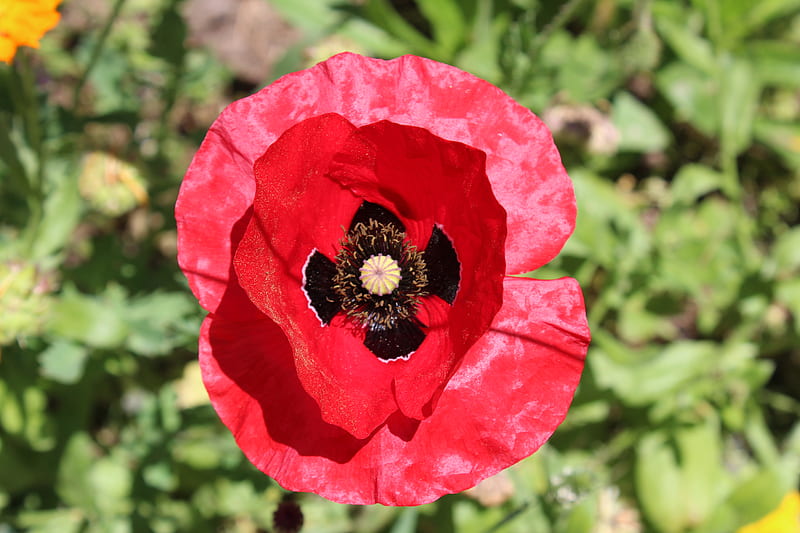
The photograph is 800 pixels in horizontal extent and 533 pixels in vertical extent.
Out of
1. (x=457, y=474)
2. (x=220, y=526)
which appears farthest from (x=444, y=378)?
(x=220, y=526)

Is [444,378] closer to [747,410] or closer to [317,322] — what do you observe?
[317,322]

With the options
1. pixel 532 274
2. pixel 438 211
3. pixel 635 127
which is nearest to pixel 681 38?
pixel 635 127

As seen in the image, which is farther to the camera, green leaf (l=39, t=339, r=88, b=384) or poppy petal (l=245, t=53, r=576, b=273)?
green leaf (l=39, t=339, r=88, b=384)

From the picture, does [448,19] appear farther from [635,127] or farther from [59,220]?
[59,220]

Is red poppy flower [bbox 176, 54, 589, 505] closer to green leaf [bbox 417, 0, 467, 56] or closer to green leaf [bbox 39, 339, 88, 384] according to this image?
green leaf [bbox 39, 339, 88, 384]

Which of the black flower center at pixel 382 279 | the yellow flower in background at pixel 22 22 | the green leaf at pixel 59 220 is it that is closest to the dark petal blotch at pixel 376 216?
the black flower center at pixel 382 279

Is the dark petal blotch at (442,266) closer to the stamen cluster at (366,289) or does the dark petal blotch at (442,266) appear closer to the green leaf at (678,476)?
the stamen cluster at (366,289)

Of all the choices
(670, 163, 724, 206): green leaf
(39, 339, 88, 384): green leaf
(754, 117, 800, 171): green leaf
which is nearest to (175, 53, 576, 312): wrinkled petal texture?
(39, 339, 88, 384): green leaf

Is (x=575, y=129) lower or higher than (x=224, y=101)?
higher
